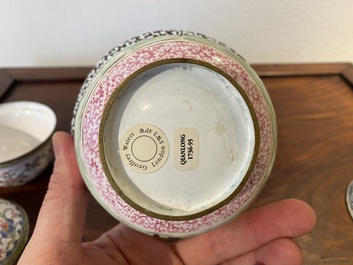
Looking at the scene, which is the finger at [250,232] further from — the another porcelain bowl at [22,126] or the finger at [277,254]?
the another porcelain bowl at [22,126]

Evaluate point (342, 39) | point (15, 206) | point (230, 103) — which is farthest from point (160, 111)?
point (342, 39)

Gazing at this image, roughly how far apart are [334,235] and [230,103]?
0.39 metres

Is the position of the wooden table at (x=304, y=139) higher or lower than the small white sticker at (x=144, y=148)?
lower

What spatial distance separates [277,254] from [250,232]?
0.06m

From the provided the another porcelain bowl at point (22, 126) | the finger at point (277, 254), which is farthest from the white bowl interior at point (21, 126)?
the finger at point (277, 254)

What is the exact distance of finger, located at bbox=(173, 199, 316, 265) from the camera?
0.61 metres

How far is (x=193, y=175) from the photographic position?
0.50m

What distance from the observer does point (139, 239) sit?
695 millimetres

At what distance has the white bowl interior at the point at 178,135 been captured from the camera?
1.63 ft

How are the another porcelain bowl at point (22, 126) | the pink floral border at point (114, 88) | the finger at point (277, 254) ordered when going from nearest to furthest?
the pink floral border at point (114, 88)
the finger at point (277, 254)
the another porcelain bowl at point (22, 126)

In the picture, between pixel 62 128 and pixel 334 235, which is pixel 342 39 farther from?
pixel 62 128

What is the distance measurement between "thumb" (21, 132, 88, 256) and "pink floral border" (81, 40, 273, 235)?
0.09 meters

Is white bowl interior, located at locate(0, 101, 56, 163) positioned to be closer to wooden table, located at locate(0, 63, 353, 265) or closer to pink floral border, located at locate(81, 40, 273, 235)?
wooden table, located at locate(0, 63, 353, 265)

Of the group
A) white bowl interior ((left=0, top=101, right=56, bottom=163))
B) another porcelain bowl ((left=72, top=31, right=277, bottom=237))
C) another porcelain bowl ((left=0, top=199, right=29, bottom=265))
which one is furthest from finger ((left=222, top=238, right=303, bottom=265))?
white bowl interior ((left=0, top=101, right=56, bottom=163))
